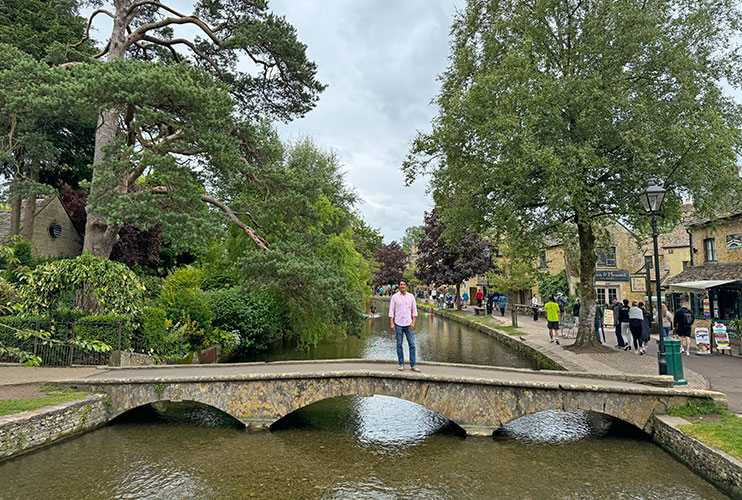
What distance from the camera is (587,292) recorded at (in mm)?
15727

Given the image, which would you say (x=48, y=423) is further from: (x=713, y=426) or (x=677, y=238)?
(x=677, y=238)

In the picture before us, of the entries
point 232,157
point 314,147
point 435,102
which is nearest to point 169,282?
point 232,157

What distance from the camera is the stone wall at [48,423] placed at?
7.09 meters

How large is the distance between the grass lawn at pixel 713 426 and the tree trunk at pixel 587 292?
7.81m

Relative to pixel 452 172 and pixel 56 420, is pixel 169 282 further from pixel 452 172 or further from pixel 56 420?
pixel 452 172

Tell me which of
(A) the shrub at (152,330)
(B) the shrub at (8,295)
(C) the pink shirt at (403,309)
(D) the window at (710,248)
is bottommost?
(A) the shrub at (152,330)

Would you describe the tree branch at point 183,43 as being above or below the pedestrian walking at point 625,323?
above

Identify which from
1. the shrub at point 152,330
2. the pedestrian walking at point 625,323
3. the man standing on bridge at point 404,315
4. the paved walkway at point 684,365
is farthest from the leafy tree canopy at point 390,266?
the man standing on bridge at point 404,315

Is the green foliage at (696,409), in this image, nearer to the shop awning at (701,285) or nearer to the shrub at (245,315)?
the shop awning at (701,285)

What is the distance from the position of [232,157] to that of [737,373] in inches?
606

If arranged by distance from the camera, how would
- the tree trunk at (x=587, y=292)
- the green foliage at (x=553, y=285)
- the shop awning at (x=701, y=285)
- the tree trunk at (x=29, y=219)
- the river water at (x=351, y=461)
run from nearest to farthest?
the river water at (x=351, y=461), the tree trunk at (x=587, y=292), the shop awning at (x=701, y=285), the tree trunk at (x=29, y=219), the green foliage at (x=553, y=285)

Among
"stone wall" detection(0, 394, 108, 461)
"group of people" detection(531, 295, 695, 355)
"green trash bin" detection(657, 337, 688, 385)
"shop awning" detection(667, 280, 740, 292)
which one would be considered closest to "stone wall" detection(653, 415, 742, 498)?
"green trash bin" detection(657, 337, 688, 385)

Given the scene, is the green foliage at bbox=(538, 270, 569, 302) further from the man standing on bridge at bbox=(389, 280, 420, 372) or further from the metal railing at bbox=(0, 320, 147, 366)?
the metal railing at bbox=(0, 320, 147, 366)

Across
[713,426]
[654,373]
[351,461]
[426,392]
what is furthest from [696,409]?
[351,461]
